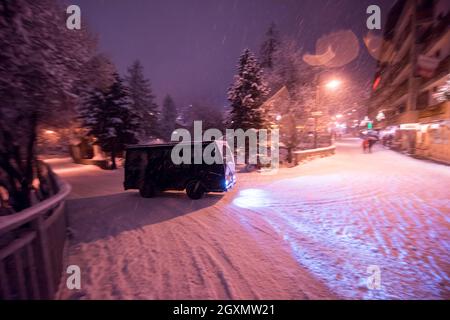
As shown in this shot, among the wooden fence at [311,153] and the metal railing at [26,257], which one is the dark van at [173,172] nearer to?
the metal railing at [26,257]

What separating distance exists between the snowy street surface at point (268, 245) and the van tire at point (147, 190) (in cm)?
60

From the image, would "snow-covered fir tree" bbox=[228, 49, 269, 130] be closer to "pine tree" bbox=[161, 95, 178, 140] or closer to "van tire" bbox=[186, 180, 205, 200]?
"van tire" bbox=[186, 180, 205, 200]

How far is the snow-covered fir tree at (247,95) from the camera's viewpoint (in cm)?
1967

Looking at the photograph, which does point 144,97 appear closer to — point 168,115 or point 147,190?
point 168,115

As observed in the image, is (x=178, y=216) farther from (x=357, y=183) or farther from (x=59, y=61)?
(x=357, y=183)

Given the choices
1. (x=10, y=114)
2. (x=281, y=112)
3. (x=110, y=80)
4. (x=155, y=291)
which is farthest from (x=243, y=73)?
(x=155, y=291)

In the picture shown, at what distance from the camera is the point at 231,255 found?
480 centimetres

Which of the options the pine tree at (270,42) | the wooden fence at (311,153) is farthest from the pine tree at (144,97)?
the wooden fence at (311,153)

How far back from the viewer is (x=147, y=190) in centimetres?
1037

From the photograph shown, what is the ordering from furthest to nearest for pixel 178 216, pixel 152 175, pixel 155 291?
pixel 152 175 < pixel 178 216 < pixel 155 291

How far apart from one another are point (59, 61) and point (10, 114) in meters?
1.74

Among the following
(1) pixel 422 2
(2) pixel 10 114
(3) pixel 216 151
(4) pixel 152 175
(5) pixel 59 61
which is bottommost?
(4) pixel 152 175

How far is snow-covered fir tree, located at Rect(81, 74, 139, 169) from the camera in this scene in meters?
22.6
